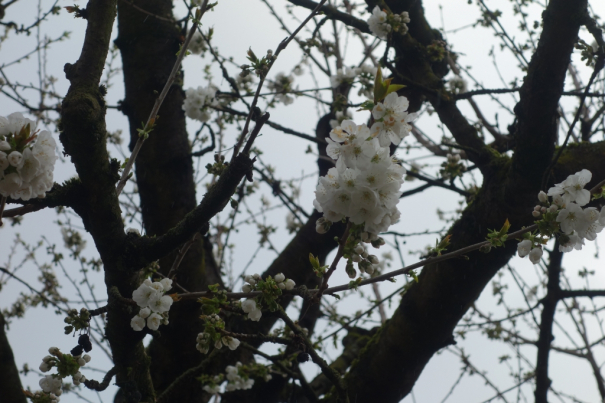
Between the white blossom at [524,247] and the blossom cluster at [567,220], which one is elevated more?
the blossom cluster at [567,220]

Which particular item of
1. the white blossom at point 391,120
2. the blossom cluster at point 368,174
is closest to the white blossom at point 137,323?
the blossom cluster at point 368,174

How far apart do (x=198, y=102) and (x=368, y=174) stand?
2346 millimetres

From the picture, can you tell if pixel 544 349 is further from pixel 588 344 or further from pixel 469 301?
pixel 588 344

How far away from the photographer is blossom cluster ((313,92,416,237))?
115 cm

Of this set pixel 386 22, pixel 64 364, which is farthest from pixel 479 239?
pixel 64 364

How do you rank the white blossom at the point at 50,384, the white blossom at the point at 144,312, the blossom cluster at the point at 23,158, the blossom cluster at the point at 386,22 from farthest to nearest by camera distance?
the blossom cluster at the point at 386,22 < the white blossom at the point at 50,384 < the white blossom at the point at 144,312 < the blossom cluster at the point at 23,158

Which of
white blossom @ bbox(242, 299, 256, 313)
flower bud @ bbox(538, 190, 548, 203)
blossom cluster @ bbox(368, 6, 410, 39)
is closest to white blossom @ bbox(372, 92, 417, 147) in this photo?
flower bud @ bbox(538, 190, 548, 203)

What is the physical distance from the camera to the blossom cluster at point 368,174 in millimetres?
1149

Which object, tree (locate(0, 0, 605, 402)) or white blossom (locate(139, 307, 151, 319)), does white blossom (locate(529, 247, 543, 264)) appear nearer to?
tree (locate(0, 0, 605, 402))

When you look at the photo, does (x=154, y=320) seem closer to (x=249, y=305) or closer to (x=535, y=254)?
(x=249, y=305)

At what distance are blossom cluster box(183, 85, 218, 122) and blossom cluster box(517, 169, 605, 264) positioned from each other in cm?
236

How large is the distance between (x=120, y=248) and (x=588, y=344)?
362 centimetres

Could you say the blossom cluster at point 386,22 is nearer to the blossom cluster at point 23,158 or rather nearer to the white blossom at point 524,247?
the white blossom at point 524,247

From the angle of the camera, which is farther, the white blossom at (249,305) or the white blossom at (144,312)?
the white blossom at (144,312)
